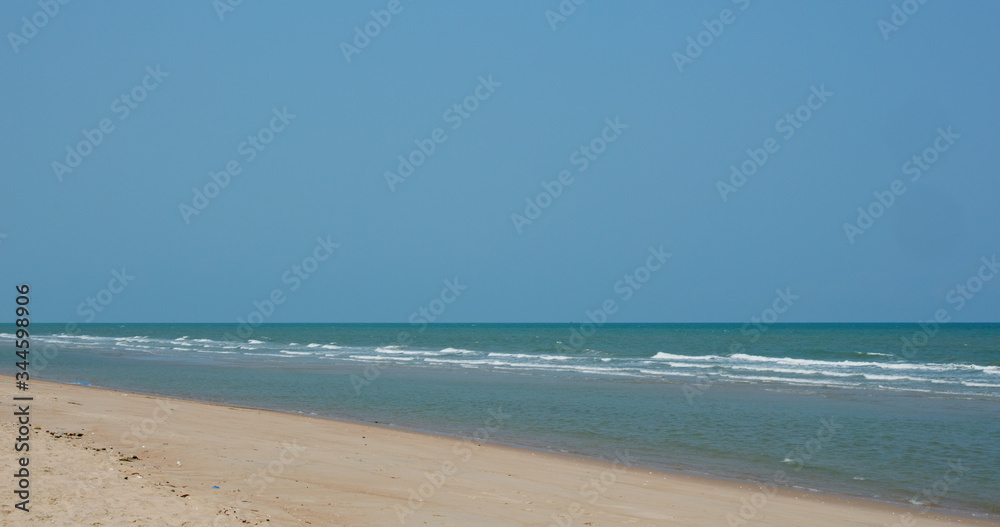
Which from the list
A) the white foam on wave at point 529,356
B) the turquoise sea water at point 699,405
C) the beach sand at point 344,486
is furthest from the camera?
the white foam on wave at point 529,356

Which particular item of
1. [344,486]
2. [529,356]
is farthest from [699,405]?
[529,356]

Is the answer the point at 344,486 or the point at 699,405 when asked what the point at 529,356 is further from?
the point at 344,486

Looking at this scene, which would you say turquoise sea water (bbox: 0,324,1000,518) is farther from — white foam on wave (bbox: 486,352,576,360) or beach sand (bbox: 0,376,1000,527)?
white foam on wave (bbox: 486,352,576,360)

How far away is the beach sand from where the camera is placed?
7250 millimetres

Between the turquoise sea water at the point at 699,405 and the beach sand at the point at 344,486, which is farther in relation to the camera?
the turquoise sea water at the point at 699,405

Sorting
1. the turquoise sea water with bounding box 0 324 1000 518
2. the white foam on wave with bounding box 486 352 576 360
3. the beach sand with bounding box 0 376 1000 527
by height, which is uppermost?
the white foam on wave with bounding box 486 352 576 360

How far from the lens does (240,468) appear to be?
960 cm

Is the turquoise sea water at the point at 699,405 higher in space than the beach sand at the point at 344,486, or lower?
higher

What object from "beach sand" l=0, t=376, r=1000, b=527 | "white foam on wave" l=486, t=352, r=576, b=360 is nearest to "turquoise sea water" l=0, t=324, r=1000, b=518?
"beach sand" l=0, t=376, r=1000, b=527

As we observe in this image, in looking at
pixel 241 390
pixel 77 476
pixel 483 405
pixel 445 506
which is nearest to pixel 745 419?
pixel 483 405

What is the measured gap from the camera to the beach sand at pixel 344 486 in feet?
23.8

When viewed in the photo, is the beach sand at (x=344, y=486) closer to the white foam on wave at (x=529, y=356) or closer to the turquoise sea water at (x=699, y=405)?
the turquoise sea water at (x=699, y=405)

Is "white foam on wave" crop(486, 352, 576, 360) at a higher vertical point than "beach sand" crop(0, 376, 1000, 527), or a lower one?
higher

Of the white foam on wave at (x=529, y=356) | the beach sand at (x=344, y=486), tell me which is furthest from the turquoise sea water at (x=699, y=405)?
the white foam on wave at (x=529, y=356)
